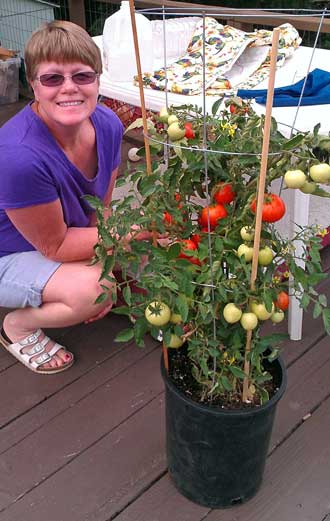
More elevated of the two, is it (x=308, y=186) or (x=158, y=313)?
(x=308, y=186)

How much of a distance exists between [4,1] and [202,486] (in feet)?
13.9

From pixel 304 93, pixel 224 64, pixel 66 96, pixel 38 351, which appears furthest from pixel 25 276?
pixel 224 64

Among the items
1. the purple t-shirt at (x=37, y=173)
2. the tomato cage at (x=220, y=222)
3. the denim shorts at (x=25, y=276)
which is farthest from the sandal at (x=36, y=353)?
the tomato cage at (x=220, y=222)

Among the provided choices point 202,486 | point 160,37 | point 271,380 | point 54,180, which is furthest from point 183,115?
point 160,37

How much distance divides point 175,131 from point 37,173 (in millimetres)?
498

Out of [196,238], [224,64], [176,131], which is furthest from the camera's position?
[224,64]

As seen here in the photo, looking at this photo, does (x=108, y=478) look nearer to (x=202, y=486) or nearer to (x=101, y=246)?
(x=202, y=486)

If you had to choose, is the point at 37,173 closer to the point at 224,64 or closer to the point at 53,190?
the point at 53,190

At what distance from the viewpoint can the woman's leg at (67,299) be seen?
1673 mm

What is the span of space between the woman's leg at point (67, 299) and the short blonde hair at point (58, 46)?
0.53m

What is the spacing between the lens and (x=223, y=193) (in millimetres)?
1146

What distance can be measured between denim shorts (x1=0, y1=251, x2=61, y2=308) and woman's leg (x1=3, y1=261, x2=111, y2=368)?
2 cm

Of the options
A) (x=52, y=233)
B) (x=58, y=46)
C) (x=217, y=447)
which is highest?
(x=58, y=46)

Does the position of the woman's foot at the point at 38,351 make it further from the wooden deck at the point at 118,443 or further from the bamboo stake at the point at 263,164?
the bamboo stake at the point at 263,164
